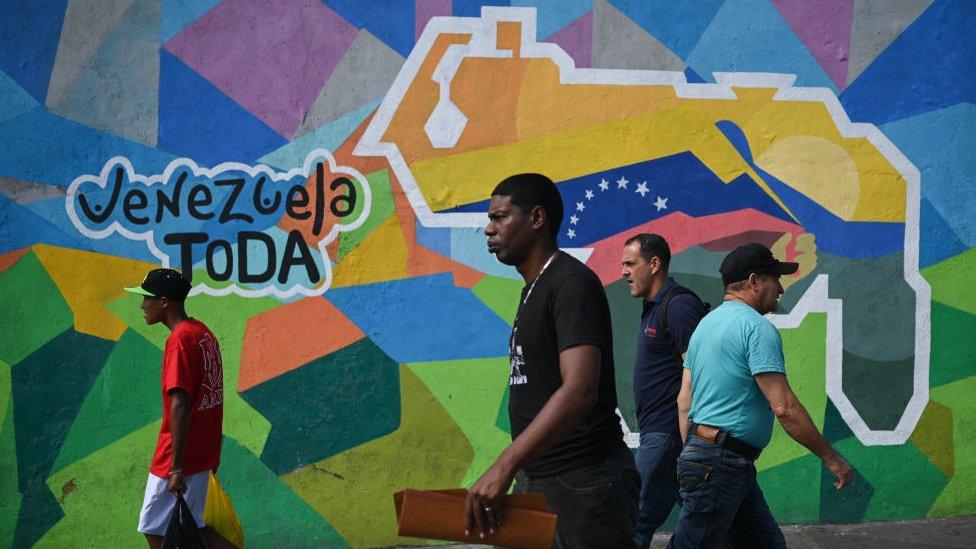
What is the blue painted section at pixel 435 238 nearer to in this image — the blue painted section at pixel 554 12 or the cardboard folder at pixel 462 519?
the blue painted section at pixel 554 12

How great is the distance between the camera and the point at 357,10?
6.93m

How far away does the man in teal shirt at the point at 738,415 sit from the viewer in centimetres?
466

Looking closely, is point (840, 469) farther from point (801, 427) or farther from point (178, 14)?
point (178, 14)

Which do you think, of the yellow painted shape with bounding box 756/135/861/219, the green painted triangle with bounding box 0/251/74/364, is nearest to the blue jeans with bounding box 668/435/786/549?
the yellow painted shape with bounding box 756/135/861/219

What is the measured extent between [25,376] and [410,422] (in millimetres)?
2386

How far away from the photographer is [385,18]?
6.95 meters

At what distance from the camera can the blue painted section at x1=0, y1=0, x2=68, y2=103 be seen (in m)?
6.70

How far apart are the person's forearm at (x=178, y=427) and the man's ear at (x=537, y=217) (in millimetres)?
2328

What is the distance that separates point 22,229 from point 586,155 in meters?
3.58

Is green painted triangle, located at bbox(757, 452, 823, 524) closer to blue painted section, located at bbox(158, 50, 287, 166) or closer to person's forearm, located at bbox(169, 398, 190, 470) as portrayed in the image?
person's forearm, located at bbox(169, 398, 190, 470)

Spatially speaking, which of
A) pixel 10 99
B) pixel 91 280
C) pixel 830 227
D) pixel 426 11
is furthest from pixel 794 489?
pixel 10 99

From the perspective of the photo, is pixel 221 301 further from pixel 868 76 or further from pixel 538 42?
pixel 868 76

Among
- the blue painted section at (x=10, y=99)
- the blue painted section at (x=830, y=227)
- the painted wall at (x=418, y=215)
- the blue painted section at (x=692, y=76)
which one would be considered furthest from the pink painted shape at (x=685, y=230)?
the blue painted section at (x=10, y=99)

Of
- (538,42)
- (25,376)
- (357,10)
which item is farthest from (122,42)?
(538,42)
